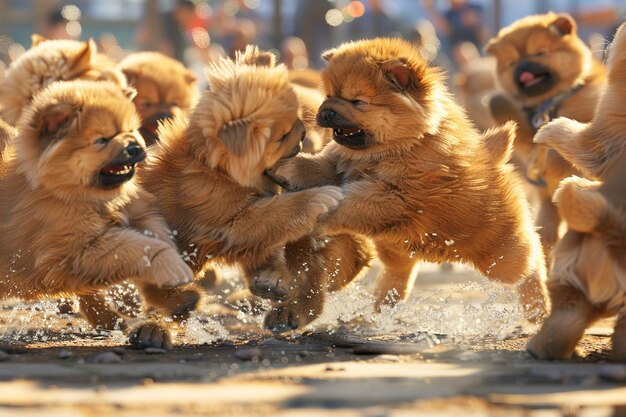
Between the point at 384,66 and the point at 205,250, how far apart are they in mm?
1321

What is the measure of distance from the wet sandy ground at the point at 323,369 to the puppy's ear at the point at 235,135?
38.3 inches

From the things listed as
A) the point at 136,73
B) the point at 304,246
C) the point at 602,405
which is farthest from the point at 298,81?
the point at 602,405

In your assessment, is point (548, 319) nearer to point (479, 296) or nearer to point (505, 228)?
point (505, 228)

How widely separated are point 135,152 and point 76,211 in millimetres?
403

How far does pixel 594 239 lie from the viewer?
14.5 ft

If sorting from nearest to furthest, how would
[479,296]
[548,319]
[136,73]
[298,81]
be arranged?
[548,319] → [479,296] → [136,73] → [298,81]

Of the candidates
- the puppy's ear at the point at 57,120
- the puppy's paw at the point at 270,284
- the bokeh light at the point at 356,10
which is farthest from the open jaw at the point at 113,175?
the bokeh light at the point at 356,10

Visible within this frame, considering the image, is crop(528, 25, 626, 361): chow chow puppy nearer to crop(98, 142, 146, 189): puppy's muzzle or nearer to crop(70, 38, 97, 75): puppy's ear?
crop(98, 142, 146, 189): puppy's muzzle

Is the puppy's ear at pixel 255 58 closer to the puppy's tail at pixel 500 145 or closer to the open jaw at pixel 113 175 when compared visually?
the open jaw at pixel 113 175

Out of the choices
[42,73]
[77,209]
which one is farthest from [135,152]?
[42,73]

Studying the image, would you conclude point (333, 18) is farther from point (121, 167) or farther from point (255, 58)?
point (121, 167)

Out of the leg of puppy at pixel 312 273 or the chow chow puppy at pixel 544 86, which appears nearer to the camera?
the leg of puppy at pixel 312 273

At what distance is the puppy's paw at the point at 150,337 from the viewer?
4.90 meters

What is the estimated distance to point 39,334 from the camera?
5.52m
